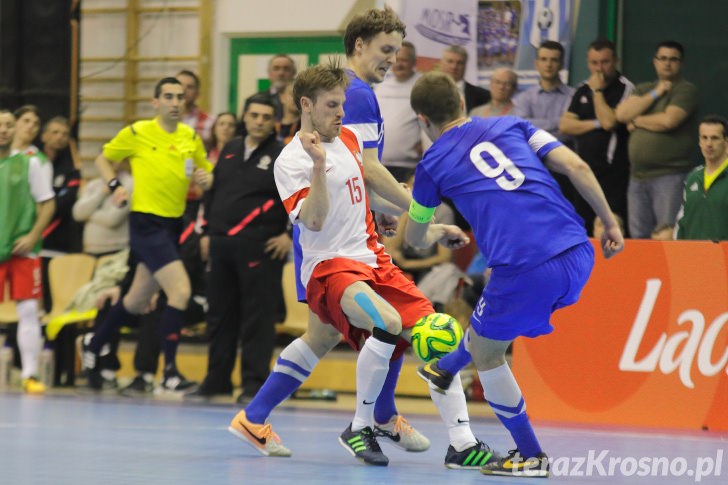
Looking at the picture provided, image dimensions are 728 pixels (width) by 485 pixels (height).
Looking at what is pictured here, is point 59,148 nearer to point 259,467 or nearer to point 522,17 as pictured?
point 522,17

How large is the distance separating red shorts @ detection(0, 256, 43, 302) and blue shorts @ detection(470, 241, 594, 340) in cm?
611

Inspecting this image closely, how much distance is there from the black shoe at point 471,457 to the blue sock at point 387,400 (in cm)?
60

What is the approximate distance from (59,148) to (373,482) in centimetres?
701

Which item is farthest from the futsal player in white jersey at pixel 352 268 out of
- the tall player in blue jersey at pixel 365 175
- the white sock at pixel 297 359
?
the white sock at pixel 297 359

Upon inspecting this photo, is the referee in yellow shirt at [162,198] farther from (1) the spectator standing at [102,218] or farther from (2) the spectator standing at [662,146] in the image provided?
(2) the spectator standing at [662,146]

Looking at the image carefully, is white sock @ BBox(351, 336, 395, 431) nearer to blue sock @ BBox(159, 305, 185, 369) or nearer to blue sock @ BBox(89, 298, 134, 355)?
blue sock @ BBox(159, 305, 185, 369)

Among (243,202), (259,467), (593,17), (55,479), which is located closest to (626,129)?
(593,17)

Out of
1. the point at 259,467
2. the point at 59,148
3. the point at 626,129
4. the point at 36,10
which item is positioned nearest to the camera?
the point at 259,467

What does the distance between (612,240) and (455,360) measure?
3.12ft

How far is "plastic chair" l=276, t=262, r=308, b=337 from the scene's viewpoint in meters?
10.9

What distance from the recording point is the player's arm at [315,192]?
219 inches

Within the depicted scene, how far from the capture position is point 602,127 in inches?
408

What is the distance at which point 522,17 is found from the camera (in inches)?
461

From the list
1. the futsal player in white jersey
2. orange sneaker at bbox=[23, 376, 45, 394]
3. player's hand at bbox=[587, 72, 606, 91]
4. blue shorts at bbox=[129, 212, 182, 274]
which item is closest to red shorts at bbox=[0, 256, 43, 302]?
orange sneaker at bbox=[23, 376, 45, 394]
